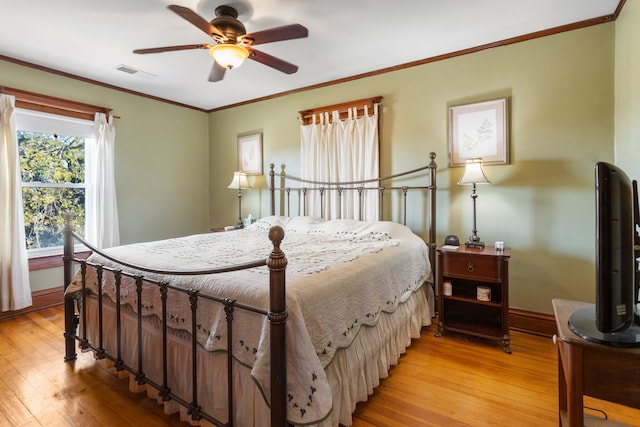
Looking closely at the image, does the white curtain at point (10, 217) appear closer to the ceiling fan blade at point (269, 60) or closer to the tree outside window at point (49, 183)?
the tree outside window at point (49, 183)

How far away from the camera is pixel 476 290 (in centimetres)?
283

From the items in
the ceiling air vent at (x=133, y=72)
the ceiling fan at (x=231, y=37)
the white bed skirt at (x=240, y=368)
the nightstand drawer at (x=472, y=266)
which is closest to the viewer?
the white bed skirt at (x=240, y=368)

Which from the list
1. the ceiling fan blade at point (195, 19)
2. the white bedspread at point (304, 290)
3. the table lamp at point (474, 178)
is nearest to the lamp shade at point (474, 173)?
the table lamp at point (474, 178)

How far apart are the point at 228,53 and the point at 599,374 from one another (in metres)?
2.52

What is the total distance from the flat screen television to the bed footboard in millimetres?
1005

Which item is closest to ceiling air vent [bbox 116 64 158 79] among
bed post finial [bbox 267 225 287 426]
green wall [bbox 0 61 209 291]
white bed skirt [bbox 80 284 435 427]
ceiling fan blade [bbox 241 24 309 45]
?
green wall [bbox 0 61 209 291]

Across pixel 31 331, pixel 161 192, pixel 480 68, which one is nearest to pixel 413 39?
pixel 480 68

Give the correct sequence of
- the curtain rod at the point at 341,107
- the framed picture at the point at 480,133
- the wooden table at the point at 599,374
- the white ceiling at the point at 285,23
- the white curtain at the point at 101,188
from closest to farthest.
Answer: the wooden table at the point at 599,374
the white ceiling at the point at 285,23
the framed picture at the point at 480,133
the curtain rod at the point at 341,107
the white curtain at the point at 101,188

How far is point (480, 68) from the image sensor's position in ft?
9.76

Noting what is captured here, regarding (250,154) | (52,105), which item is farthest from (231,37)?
(52,105)

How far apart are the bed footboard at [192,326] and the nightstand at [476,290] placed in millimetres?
1854

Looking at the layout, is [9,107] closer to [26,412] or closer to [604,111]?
[26,412]

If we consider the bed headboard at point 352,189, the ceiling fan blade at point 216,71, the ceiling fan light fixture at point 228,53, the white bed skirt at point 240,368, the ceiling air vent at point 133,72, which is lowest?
the white bed skirt at point 240,368

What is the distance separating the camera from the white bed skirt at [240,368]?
144cm
